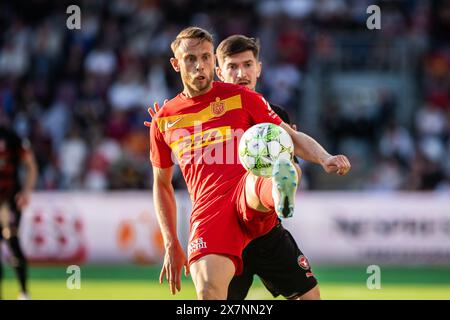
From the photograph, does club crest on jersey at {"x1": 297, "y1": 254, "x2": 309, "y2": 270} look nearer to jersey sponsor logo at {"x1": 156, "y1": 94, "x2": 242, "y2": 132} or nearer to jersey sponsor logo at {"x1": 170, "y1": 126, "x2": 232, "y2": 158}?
jersey sponsor logo at {"x1": 170, "y1": 126, "x2": 232, "y2": 158}

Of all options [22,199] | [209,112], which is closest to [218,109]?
[209,112]

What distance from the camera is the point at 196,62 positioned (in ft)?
20.8

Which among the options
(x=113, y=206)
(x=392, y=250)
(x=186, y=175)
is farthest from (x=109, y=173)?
(x=186, y=175)

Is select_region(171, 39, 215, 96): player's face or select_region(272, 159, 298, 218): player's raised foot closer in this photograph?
select_region(272, 159, 298, 218): player's raised foot

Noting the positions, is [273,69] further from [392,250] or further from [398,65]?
[392,250]

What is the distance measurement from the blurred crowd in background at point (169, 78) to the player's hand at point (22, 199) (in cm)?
525

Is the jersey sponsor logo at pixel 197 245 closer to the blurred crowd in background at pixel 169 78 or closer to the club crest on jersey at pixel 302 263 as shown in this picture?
the club crest on jersey at pixel 302 263

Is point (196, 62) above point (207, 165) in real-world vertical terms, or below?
above

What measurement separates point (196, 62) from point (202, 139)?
539 mm

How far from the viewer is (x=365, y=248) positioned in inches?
609

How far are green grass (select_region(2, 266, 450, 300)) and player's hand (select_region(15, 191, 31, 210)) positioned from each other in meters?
1.10

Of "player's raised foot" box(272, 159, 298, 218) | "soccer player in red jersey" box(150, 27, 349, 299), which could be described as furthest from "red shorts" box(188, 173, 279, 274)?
"player's raised foot" box(272, 159, 298, 218)

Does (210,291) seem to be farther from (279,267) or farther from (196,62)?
(196,62)

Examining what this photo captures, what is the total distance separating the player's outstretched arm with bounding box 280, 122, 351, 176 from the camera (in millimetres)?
5613
